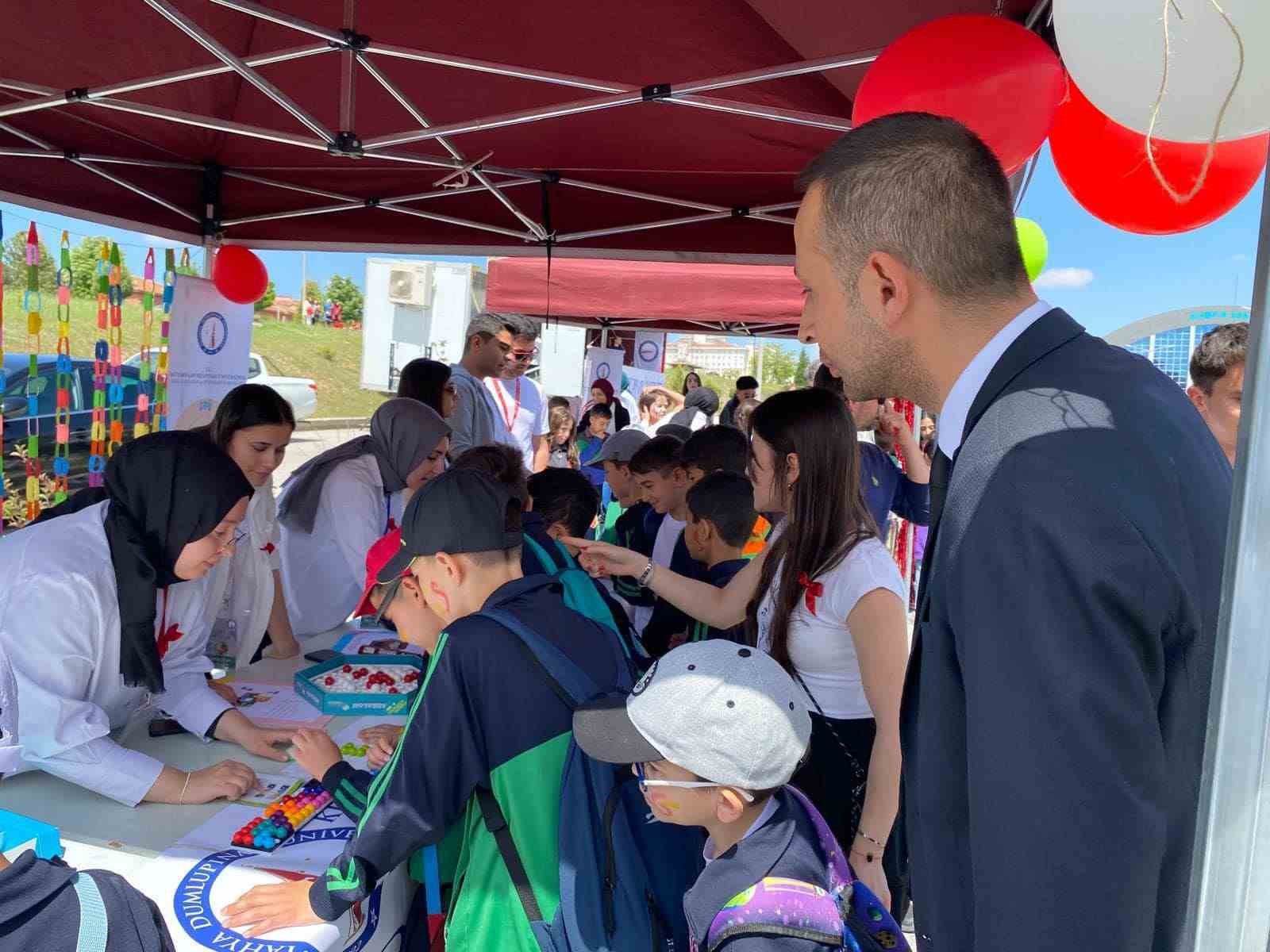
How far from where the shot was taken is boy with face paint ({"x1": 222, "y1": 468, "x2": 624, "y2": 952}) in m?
1.32

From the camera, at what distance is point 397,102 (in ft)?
11.2

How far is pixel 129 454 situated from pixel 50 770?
63 centimetres

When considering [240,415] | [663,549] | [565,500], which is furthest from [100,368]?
[663,549]

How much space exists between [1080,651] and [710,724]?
2.37 ft

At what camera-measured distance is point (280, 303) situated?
39281mm

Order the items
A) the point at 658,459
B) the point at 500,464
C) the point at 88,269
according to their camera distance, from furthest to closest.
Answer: the point at 88,269, the point at 658,459, the point at 500,464

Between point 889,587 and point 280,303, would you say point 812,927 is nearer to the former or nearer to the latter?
point 889,587

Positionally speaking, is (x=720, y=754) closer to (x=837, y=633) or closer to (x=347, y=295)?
(x=837, y=633)

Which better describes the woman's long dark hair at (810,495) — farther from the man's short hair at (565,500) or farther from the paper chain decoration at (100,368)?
the paper chain decoration at (100,368)

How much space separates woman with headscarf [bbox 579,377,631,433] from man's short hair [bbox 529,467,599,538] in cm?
549

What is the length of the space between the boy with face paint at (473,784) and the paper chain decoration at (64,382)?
3824mm

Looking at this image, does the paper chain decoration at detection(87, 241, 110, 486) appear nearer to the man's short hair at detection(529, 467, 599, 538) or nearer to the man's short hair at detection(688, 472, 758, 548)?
the man's short hair at detection(529, 467, 599, 538)

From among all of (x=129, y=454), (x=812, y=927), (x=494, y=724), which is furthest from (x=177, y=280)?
(x=812, y=927)

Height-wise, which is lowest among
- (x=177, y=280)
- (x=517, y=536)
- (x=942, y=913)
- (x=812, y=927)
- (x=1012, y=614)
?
(x=812, y=927)
